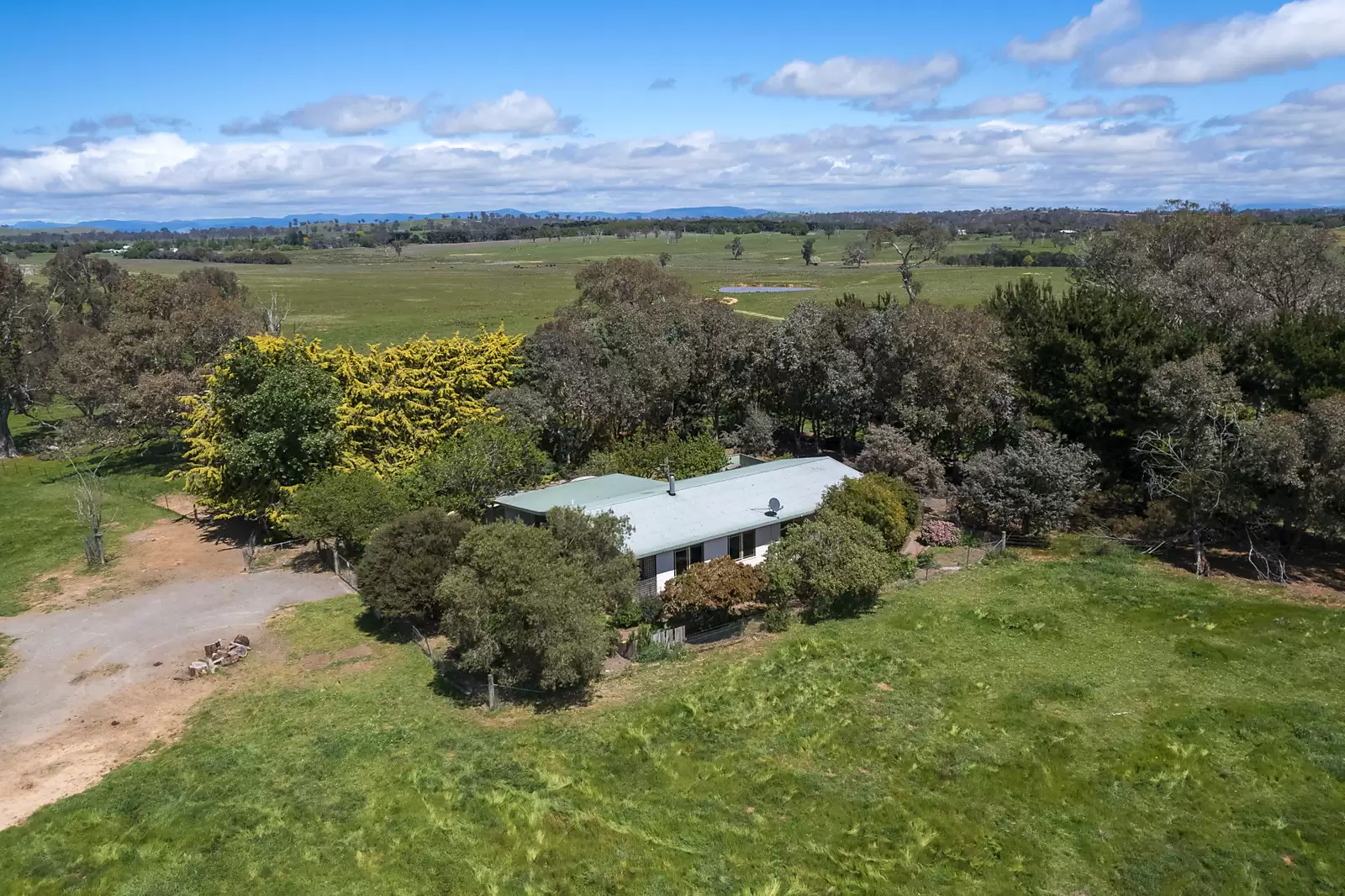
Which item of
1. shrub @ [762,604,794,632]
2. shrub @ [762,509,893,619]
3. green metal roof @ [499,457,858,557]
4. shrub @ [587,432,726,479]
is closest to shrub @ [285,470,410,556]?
green metal roof @ [499,457,858,557]

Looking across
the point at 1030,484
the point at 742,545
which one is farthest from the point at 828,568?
the point at 1030,484

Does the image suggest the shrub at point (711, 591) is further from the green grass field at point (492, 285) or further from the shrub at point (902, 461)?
the green grass field at point (492, 285)

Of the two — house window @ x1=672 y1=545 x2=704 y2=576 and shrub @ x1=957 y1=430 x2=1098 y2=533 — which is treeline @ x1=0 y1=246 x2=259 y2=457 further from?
shrub @ x1=957 y1=430 x2=1098 y2=533

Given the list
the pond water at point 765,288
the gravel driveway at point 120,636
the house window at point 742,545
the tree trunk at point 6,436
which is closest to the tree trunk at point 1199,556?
the house window at point 742,545

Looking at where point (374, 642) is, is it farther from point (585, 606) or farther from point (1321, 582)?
point (1321, 582)

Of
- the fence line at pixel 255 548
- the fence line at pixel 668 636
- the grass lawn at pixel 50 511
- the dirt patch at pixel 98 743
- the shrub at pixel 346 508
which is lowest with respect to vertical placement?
the grass lawn at pixel 50 511

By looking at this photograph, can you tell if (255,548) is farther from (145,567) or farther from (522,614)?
(522,614)
